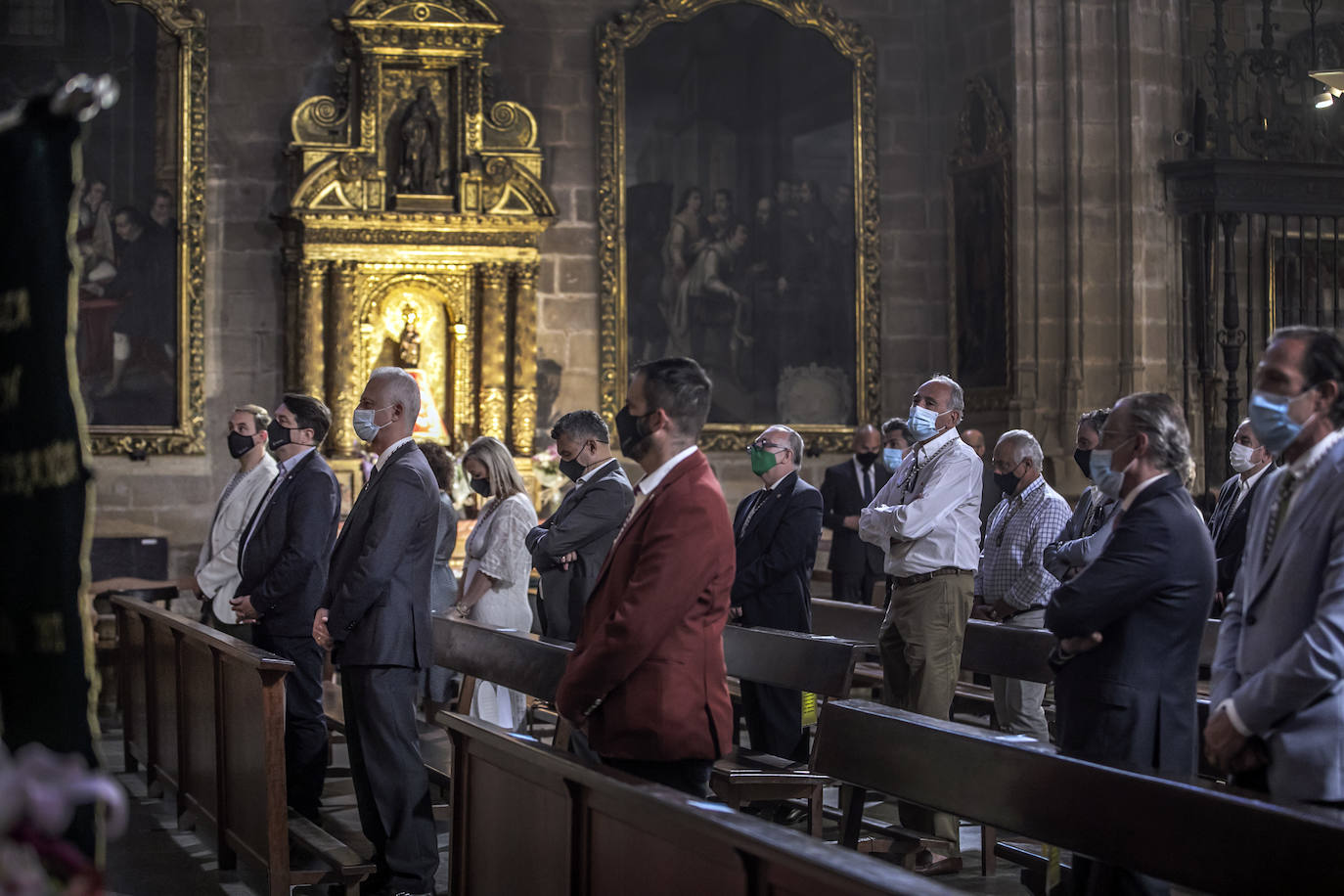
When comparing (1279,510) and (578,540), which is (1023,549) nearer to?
(578,540)

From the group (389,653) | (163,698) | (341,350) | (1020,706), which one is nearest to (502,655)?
(389,653)

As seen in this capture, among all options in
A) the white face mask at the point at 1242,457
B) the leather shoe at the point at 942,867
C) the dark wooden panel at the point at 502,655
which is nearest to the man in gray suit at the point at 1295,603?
the dark wooden panel at the point at 502,655

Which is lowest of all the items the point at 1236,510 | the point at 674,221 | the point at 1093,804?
the point at 1093,804

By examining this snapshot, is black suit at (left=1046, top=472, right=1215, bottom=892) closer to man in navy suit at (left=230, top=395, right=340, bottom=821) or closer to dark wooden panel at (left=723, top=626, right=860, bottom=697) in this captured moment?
dark wooden panel at (left=723, top=626, right=860, bottom=697)

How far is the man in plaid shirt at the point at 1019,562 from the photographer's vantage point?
663 cm

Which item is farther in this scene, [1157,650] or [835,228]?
[835,228]

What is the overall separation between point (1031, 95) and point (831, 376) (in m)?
Result: 2.84

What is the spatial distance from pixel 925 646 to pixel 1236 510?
1.80 metres

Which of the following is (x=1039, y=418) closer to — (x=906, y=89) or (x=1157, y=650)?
(x=906, y=89)

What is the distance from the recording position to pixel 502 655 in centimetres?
536

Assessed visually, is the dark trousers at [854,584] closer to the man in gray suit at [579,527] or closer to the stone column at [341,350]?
the stone column at [341,350]

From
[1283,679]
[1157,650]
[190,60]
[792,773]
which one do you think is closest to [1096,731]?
[1157,650]

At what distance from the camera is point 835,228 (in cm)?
1341

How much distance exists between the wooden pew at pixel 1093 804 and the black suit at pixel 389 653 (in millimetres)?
1391
